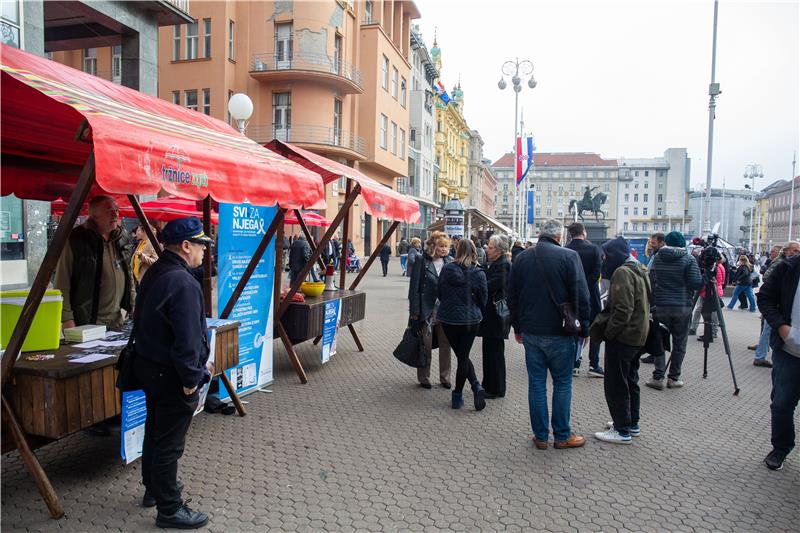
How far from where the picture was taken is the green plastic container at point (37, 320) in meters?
3.74

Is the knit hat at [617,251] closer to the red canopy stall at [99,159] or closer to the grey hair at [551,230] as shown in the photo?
the grey hair at [551,230]

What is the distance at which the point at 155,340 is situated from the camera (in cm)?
325

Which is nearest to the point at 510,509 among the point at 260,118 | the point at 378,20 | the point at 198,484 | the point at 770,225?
the point at 198,484

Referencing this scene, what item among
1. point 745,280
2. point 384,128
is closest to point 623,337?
point 745,280

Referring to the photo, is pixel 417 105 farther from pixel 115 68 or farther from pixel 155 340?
pixel 155 340

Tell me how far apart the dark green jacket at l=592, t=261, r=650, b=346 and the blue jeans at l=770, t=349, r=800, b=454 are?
112 centimetres

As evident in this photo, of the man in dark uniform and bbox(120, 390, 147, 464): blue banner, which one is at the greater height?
the man in dark uniform

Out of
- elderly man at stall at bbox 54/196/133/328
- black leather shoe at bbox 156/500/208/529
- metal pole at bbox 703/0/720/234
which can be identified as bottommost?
black leather shoe at bbox 156/500/208/529

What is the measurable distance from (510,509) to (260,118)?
31.8 metres

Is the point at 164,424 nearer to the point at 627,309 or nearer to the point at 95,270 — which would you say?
the point at 95,270

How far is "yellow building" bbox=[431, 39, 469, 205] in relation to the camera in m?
60.0

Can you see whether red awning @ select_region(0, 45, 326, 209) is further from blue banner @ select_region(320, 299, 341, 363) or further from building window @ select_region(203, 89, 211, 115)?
building window @ select_region(203, 89, 211, 115)

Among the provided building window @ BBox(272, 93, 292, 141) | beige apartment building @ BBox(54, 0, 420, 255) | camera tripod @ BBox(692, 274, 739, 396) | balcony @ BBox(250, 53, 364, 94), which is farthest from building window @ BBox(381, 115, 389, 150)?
camera tripod @ BBox(692, 274, 739, 396)

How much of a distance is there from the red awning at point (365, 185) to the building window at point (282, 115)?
79.3ft
